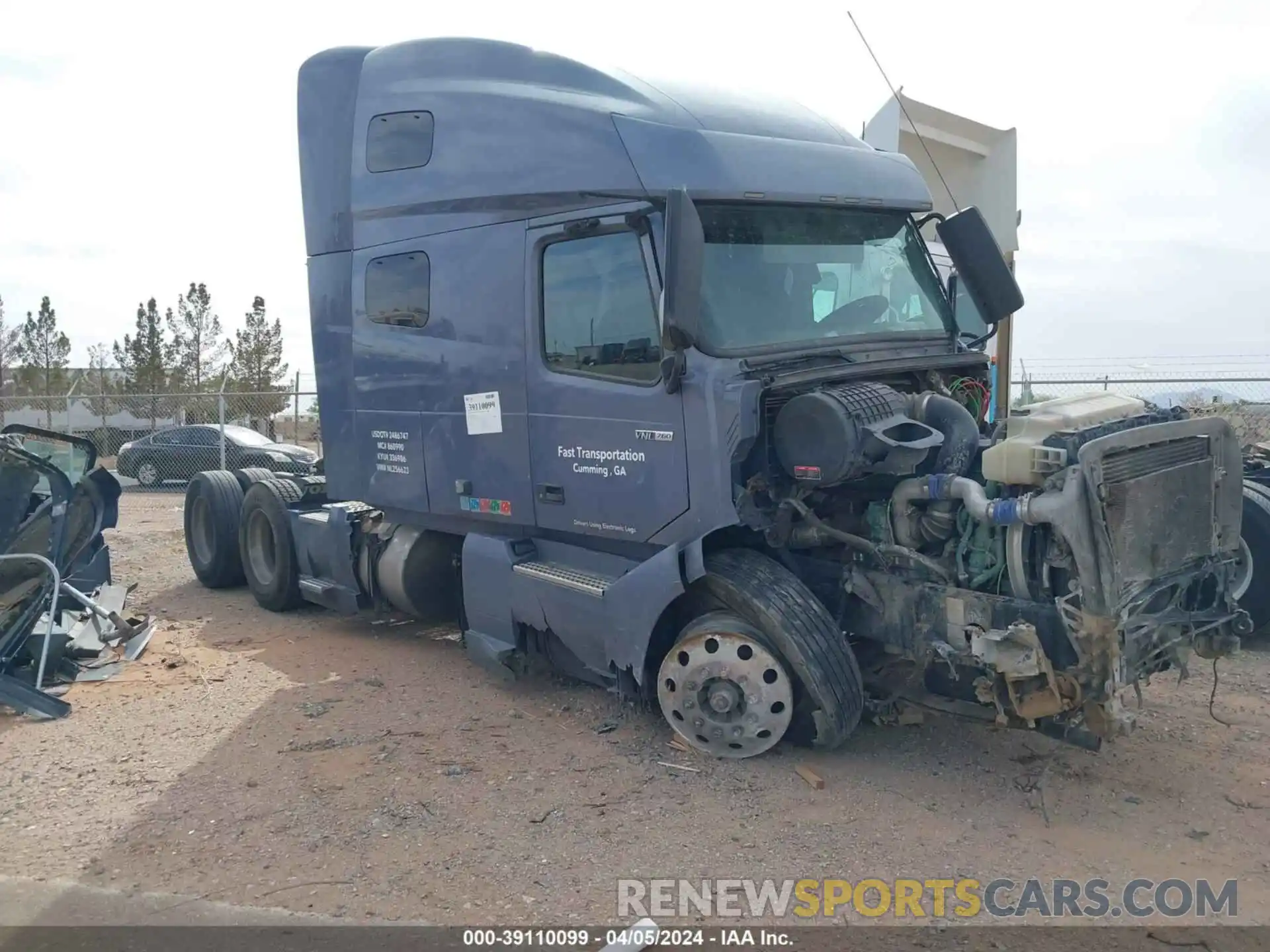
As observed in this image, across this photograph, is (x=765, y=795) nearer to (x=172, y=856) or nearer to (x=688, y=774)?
(x=688, y=774)

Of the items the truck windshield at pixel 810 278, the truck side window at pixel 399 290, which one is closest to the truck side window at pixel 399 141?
the truck side window at pixel 399 290

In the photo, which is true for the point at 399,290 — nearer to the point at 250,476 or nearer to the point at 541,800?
the point at 541,800

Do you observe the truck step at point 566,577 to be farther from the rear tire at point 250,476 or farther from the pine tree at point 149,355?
the pine tree at point 149,355

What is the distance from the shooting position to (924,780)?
15.9ft

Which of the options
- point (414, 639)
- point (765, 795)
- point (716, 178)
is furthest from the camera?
point (414, 639)

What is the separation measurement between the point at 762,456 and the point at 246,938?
2.85 metres

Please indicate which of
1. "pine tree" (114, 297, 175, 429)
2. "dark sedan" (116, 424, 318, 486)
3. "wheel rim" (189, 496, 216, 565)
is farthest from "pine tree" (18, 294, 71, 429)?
"wheel rim" (189, 496, 216, 565)

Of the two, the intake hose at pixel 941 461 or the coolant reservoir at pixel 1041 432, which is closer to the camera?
the coolant reservoir at pixel 1041 432

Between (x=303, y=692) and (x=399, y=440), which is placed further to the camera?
(x=399, y=440)

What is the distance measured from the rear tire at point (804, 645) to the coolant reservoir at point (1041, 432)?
38.7 inches

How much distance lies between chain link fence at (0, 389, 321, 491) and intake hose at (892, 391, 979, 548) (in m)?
13.2

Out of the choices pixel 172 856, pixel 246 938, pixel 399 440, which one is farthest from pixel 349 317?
pixel 246 938

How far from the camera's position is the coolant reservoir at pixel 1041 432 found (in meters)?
4.18

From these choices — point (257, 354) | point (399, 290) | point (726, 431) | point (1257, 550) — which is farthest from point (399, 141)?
point (257, 354)
